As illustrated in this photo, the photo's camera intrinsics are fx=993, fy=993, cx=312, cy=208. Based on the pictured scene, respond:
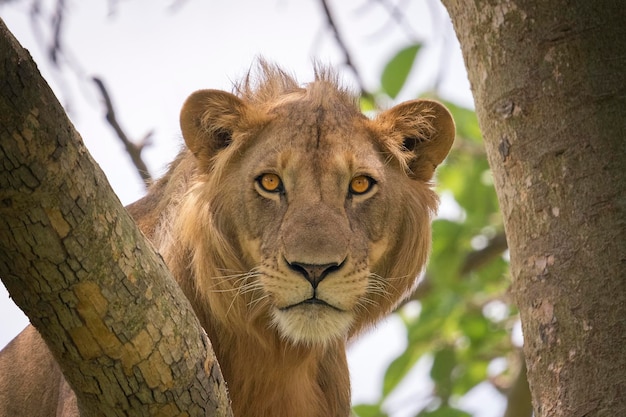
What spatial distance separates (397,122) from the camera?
15.8 ft

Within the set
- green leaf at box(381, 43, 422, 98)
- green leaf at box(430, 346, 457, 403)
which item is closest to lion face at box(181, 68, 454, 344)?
green leaf at box(381, 43, 422, 98)

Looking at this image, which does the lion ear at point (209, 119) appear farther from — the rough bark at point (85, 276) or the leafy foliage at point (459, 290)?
the rough bark at point (85, 276)

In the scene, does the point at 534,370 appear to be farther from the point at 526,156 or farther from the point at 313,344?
the point at 313,344

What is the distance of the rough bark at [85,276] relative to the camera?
8.80 feet

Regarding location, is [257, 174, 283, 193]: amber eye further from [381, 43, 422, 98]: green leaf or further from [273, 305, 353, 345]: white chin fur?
[381, 43, 422, 98]: green leaf

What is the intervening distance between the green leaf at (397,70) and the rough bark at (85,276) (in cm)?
261

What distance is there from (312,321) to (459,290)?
7.27 feet

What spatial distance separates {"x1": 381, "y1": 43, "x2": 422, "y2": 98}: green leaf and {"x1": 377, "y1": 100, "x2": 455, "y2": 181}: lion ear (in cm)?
69

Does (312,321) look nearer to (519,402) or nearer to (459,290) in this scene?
(519,402)

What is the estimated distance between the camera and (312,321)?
4184mm

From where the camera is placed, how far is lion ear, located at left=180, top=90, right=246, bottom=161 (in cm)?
462

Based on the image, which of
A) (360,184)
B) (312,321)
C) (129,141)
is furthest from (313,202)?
(129,141)

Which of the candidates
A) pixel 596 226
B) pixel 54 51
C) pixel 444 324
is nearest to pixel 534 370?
pixel 596 226

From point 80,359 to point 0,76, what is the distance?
911 millimetres
